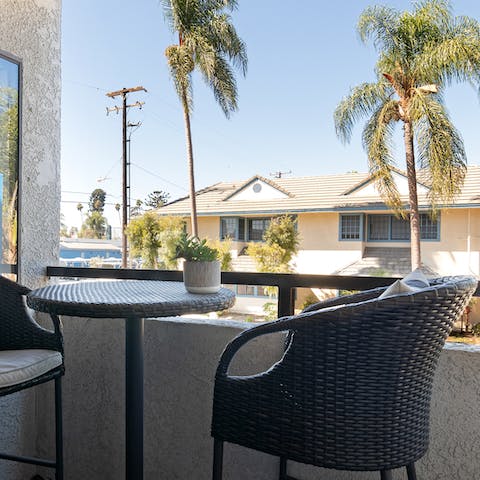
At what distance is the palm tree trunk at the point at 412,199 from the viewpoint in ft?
43.3

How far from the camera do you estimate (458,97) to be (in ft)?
45.9

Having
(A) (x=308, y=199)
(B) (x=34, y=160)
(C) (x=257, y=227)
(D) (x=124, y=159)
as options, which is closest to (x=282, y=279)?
(B) (x=34, y=160)

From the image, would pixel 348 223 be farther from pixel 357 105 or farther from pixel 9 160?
pixel 9 160

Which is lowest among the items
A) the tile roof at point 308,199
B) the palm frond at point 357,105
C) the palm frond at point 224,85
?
the tile roof at point 308,199

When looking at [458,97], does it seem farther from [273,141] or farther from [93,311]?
[93,311]

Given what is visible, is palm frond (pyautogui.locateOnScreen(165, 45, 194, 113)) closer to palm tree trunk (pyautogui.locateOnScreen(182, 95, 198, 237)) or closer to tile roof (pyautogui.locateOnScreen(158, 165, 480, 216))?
palm tree trunk (pyautogui.locateOnScreen(182, 95, 198, 237))

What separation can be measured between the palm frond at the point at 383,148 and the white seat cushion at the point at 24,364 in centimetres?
1214

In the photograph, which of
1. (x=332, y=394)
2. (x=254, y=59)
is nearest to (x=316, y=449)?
(x=332, y=394)

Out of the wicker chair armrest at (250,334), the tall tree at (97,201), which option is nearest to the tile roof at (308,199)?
the wicker chair armrest at (250,334)

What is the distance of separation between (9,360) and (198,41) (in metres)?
14.0

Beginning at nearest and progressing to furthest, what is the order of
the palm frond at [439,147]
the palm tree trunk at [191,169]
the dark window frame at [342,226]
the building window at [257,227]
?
1. the palm frond at [439,147]
2. the dark window frame at [342,226]
3. the palm tree trunk at [191,169]
4. the building window at [257,227]

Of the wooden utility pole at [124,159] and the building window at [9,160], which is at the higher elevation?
the wooden utility pole at [124,159]

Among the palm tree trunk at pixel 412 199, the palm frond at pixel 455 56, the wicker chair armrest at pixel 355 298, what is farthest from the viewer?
the palm tree trunk at pixel 412 199

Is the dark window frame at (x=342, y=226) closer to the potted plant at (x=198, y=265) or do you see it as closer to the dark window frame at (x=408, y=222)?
the dark window frame at (x=408, y=222)
